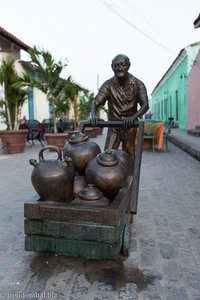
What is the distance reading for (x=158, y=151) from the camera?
10703 millimetres

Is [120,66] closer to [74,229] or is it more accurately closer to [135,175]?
[135,175]

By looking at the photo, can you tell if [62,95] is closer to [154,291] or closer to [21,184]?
[21,184]

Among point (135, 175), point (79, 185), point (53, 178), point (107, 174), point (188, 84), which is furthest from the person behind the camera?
point (188, 84)

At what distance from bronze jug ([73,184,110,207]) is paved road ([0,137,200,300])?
1.59 ft

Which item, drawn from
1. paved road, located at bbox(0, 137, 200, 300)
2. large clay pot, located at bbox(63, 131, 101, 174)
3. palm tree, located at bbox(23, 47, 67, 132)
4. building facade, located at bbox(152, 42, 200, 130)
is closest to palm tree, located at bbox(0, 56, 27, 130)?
palm tree, located at bbox(23, 47, 67, 132)

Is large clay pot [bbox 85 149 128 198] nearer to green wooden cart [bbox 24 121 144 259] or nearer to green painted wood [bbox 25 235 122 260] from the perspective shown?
green wooden cart [bbox 24 121 144 259]

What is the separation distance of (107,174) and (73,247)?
0.62m

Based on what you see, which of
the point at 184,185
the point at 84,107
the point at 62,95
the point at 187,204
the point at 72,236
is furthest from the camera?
the point at 84,107

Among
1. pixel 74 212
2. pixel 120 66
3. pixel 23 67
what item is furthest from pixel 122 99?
pixel 23 67

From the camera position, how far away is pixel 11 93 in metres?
10.5

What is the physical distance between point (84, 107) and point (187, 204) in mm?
18718

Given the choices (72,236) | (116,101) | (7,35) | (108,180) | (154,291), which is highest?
(7,35)

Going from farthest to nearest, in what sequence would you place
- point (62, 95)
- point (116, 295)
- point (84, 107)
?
→ point (84, 107) → point (62, 95) → point (116, 295)

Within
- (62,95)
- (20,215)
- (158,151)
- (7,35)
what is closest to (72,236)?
(20,215)
